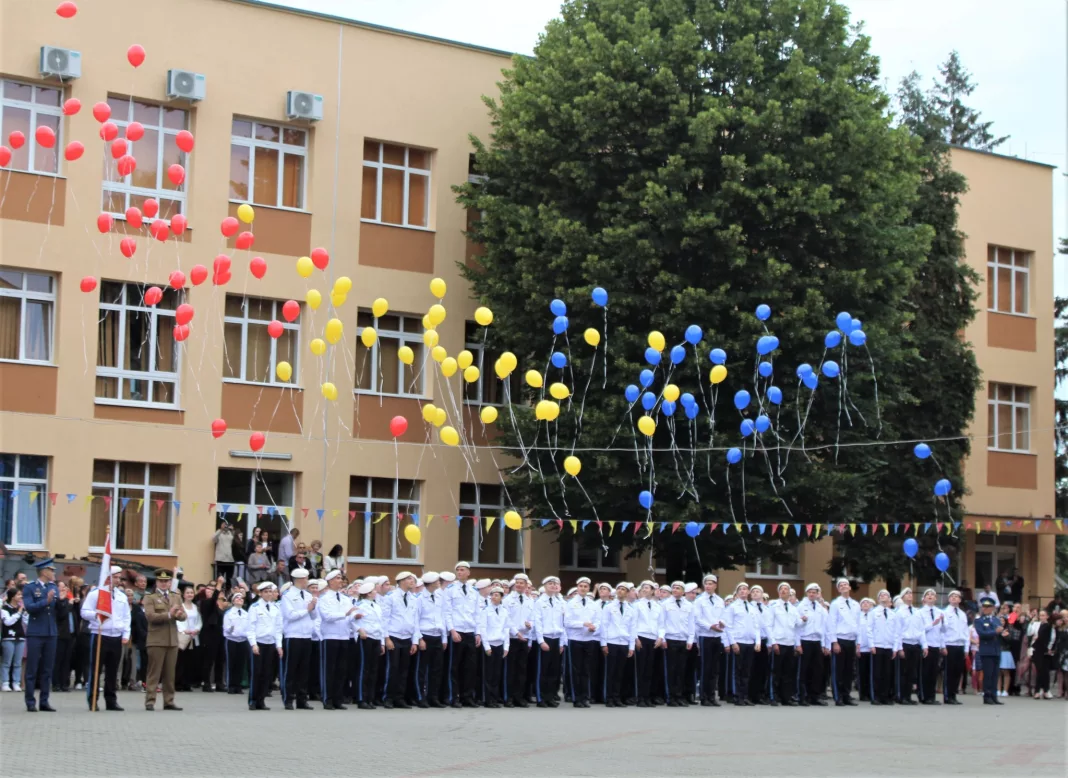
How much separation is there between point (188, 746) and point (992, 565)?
30.9 meters

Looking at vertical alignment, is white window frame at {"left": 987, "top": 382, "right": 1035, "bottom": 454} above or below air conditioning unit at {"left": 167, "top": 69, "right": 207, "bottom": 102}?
below

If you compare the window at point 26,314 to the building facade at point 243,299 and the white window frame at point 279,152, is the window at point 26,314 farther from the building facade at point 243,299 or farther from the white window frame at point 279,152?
the white window frame at point 279,152

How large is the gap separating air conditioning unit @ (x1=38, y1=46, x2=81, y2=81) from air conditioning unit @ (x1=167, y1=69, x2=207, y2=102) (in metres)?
1.68

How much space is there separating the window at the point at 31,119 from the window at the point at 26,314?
193 centimetres

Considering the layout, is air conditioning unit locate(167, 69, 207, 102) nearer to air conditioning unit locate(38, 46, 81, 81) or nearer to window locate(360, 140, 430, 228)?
air conditioning unit locate(38, 46, 81, 81)

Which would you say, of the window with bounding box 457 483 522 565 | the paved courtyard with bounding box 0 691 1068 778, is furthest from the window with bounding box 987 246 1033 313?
the paved courtyard with bounding box 0 691 1068 778

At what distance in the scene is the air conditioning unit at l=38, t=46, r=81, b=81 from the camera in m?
27.5

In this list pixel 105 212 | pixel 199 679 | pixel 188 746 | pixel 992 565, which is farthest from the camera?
pixel 992 565

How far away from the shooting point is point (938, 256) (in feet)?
120

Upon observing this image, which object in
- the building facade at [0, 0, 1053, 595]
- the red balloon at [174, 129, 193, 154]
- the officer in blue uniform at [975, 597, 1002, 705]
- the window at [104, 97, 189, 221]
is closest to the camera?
the officer in blue uniform at [975, 597, 1002, 705]

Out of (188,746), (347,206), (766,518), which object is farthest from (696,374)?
(188,746)

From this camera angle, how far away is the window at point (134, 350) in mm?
28594

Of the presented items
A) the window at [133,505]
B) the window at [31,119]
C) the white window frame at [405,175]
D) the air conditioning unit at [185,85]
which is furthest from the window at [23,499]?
the white window frame at [405,175]

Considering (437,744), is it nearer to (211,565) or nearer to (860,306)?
(211,565)
